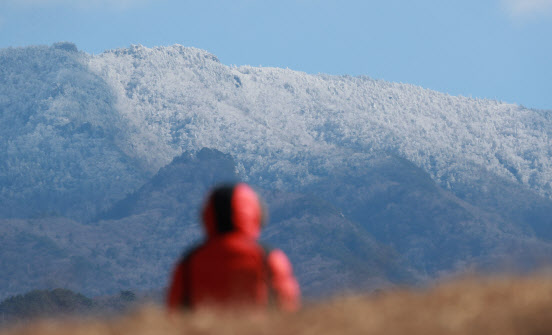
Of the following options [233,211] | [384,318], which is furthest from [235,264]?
[384,318]

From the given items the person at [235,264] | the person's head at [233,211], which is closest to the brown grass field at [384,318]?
the person at [235,264]

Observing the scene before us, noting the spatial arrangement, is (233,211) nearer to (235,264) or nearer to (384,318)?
(235,264)

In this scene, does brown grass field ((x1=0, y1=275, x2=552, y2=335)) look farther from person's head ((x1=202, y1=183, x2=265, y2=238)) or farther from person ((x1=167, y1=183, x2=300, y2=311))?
person's head ((x1=202, y1=183, x2=265, y2=238))

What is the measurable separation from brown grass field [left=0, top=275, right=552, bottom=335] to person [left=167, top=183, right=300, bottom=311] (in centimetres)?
25

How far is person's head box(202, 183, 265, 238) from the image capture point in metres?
Answer: 7.35

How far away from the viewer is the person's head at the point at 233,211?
7.35m

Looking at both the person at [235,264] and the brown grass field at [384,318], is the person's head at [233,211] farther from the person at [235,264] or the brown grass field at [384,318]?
the brown grass field at [384,318]

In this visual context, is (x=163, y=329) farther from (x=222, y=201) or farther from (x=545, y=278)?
(x=545, y=278)

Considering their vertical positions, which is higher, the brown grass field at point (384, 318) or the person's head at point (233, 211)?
the person's head at point (233, 211)

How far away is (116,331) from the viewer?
7.11 metres

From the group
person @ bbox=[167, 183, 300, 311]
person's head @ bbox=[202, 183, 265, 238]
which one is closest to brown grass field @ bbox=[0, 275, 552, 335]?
person @ bbox=[167, 183, 300, 311]

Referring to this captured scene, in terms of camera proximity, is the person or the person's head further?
the person's head

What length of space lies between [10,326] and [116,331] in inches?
61.2

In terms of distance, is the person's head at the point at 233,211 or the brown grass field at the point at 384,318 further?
the person's head at the point at 233,211
